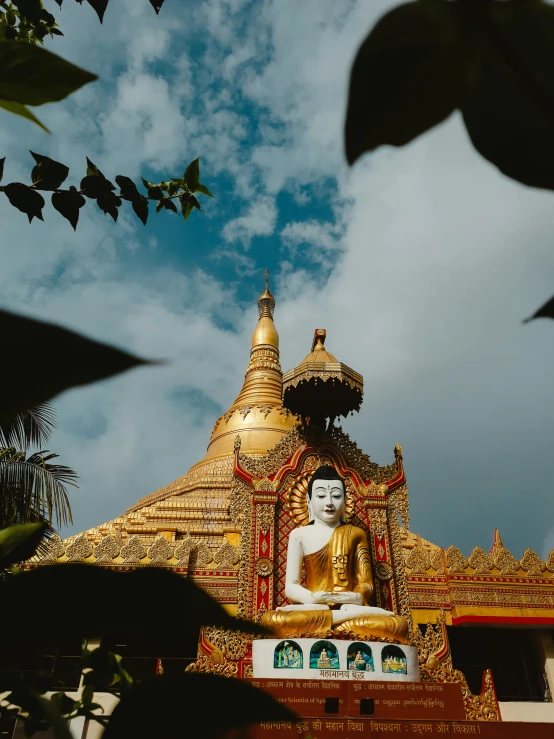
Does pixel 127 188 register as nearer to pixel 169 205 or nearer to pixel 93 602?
pixel 169 205

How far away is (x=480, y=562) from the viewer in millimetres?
9016

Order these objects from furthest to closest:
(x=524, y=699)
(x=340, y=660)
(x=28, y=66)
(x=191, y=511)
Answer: (x=191, y=511) → (x=524, y=699) → (x=340, y=660) → (x=28, y=66)

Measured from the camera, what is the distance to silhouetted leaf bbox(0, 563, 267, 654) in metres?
0.54

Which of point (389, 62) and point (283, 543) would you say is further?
point (283, 543)

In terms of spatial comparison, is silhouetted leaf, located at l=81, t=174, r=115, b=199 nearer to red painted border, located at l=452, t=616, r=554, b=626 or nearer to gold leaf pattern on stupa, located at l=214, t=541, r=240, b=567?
gold leaf pattern on stupa, located at l=214, t=541, r=240, b=567

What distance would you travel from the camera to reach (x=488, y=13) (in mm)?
375

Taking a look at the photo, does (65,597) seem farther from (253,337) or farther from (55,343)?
(253,337)

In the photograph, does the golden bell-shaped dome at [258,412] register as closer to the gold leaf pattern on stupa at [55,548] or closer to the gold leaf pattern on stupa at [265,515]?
the gold leaf pattern on stupa at [265,515]

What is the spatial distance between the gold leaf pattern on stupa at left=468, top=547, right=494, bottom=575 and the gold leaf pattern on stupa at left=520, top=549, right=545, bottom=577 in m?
0.52

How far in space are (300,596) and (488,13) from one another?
27.1 feet

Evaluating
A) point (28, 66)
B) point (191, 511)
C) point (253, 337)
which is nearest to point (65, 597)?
point (28, 66)

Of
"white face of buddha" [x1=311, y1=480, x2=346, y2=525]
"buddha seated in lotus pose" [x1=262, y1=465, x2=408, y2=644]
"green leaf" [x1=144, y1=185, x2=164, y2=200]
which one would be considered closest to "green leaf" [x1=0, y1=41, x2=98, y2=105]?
"green leaf" [x1=144, y1=185, x2=164, y2=200]

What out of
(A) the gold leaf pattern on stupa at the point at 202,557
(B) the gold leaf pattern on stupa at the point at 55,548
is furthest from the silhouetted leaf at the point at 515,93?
(B) the gold leaf pattern on stupa at the point at 55,548

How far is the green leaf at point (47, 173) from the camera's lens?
195cm
